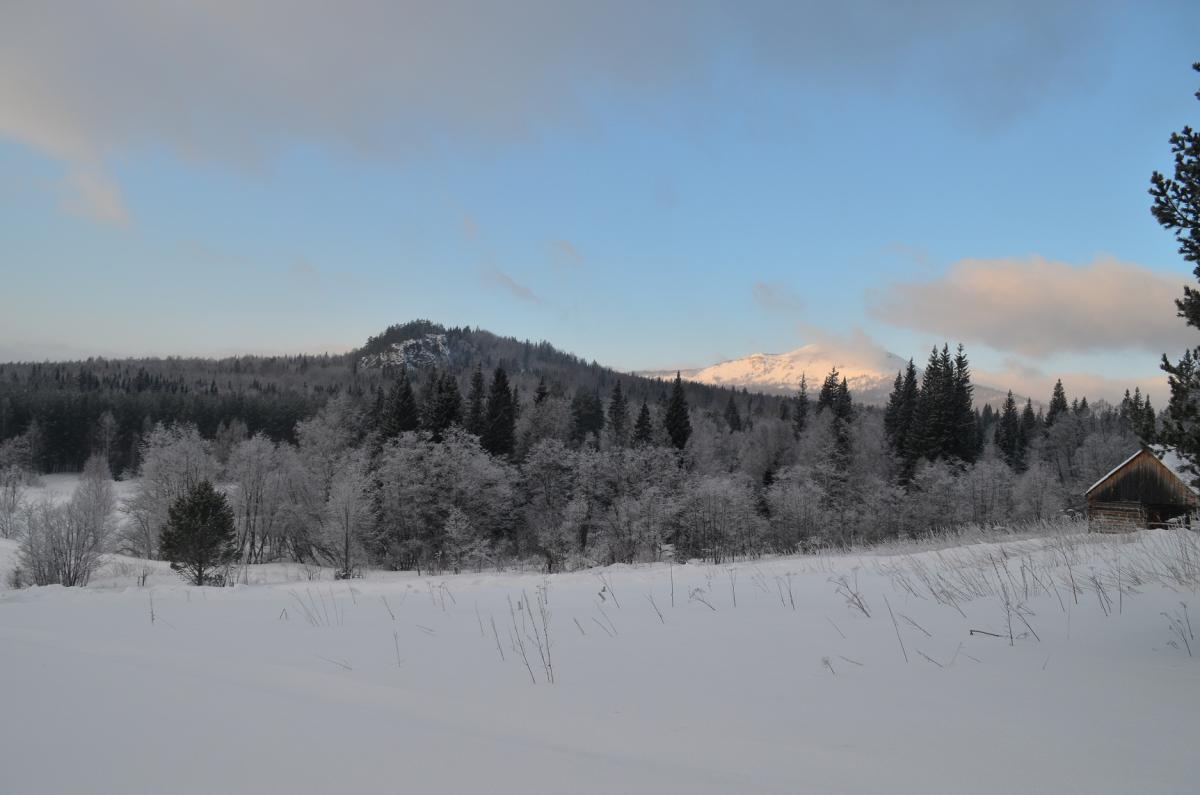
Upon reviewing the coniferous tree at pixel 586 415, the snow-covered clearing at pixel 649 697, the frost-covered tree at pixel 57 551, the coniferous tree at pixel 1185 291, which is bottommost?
the frost-covered tree at pixel 57 551

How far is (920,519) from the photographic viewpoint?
162 feet

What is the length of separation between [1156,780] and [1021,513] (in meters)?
56.0

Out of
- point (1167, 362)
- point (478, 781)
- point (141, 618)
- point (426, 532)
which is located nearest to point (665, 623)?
point (478, 781)

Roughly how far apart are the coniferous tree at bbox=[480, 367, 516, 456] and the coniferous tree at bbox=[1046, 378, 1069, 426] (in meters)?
81.9

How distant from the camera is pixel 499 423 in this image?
60.1m

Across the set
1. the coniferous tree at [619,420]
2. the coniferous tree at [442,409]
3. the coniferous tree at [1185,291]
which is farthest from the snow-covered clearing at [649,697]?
the coniferous tree at [619,420]

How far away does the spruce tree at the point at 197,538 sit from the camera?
21703 millimetres

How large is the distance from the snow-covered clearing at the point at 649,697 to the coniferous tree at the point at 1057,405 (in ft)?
340

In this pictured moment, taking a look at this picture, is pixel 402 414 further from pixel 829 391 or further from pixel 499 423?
pixel 829 391

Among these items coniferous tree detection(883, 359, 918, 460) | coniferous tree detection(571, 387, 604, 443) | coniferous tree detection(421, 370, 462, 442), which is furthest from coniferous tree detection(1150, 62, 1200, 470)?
coniferous tree detection(571, 387, 604, 443)

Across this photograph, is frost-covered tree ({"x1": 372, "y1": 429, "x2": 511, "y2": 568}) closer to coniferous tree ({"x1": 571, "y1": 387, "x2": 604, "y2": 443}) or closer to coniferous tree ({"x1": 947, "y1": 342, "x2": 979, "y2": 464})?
coniferous tree ({"x1": 571, "y1": 387, "x2": 604, "y2": 443})

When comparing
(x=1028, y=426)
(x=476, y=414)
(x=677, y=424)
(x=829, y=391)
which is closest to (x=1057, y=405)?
(x=1028, y=426)

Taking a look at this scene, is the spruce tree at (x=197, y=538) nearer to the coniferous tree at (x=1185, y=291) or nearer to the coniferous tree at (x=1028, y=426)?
the coniferous tree at (x=1185, y=291)

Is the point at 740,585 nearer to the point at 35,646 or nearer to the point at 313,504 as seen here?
the point at 35,646
